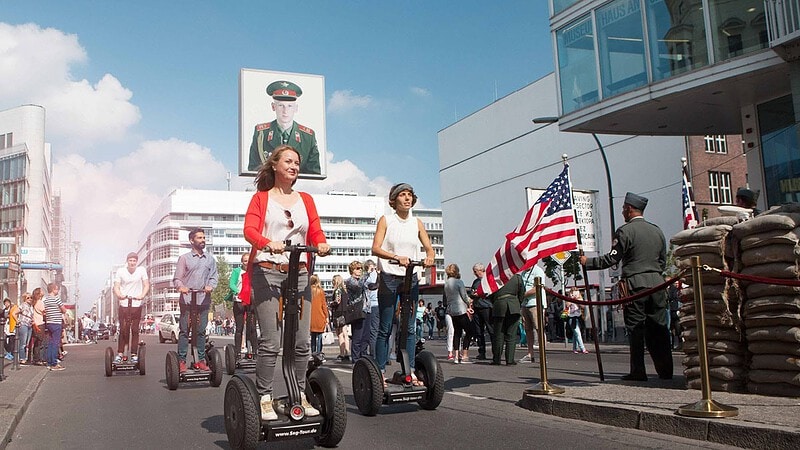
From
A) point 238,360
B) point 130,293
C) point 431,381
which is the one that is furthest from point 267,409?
point 238,360

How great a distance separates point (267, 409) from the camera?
479cm

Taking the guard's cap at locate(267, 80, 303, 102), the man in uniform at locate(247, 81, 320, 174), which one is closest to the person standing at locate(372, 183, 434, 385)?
the man in uniform at locate(247, 81, 320, 174)

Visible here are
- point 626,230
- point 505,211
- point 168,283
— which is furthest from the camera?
point 168,283

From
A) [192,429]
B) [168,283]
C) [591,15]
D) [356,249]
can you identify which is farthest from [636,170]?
[168,283]

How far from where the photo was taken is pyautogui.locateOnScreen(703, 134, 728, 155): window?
142 feet

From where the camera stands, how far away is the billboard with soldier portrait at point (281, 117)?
1291 inches

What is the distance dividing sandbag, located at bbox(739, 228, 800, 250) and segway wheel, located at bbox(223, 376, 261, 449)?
4.53 meters

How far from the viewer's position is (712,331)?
666 cm

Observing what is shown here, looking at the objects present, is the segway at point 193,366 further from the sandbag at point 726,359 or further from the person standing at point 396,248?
the sandbag at point 726,359

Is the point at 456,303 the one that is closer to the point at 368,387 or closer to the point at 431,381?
the point at 431,381

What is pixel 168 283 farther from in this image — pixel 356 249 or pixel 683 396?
pixel 683 396

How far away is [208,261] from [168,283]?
130622mm

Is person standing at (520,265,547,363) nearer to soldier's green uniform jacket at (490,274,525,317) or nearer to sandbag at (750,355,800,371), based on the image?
soldier's green uniform jacket at (490,274,525,317)

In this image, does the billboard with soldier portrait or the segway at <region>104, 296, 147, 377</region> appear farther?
the billboard with soldier portrait
